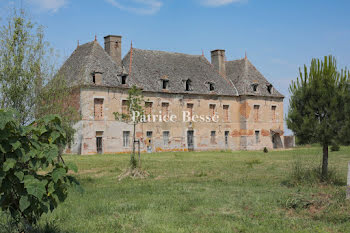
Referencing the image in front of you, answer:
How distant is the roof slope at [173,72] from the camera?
36.9 meters

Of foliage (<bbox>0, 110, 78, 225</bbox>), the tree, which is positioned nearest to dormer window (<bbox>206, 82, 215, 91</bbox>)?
the tree

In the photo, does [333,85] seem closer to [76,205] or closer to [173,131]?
[76,205]

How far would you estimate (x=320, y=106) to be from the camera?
12320mm

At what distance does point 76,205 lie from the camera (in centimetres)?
948

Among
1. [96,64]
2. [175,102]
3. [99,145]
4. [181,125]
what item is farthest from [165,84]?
[99,145]

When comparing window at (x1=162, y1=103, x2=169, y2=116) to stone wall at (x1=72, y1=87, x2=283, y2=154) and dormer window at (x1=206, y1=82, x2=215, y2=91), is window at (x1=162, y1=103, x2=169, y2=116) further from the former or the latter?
dormer window at (x1=206, y1=82, x2=215, y2=91)

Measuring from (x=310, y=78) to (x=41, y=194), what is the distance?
32.5ft

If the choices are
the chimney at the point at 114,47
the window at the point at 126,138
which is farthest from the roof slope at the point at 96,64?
the window at the point at 126,138

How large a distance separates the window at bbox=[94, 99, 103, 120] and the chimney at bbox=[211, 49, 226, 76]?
1531 cm

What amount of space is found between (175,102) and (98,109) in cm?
766

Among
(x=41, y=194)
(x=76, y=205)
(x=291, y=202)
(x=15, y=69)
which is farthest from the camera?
(x=15, y=69)

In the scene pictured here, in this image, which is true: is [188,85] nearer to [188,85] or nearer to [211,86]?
[188,85]

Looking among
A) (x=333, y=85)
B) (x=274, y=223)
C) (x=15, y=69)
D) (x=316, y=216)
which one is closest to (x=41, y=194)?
(x=274, y=223)

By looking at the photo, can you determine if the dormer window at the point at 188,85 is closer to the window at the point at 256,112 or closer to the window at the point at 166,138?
the window at the point at 166,138
